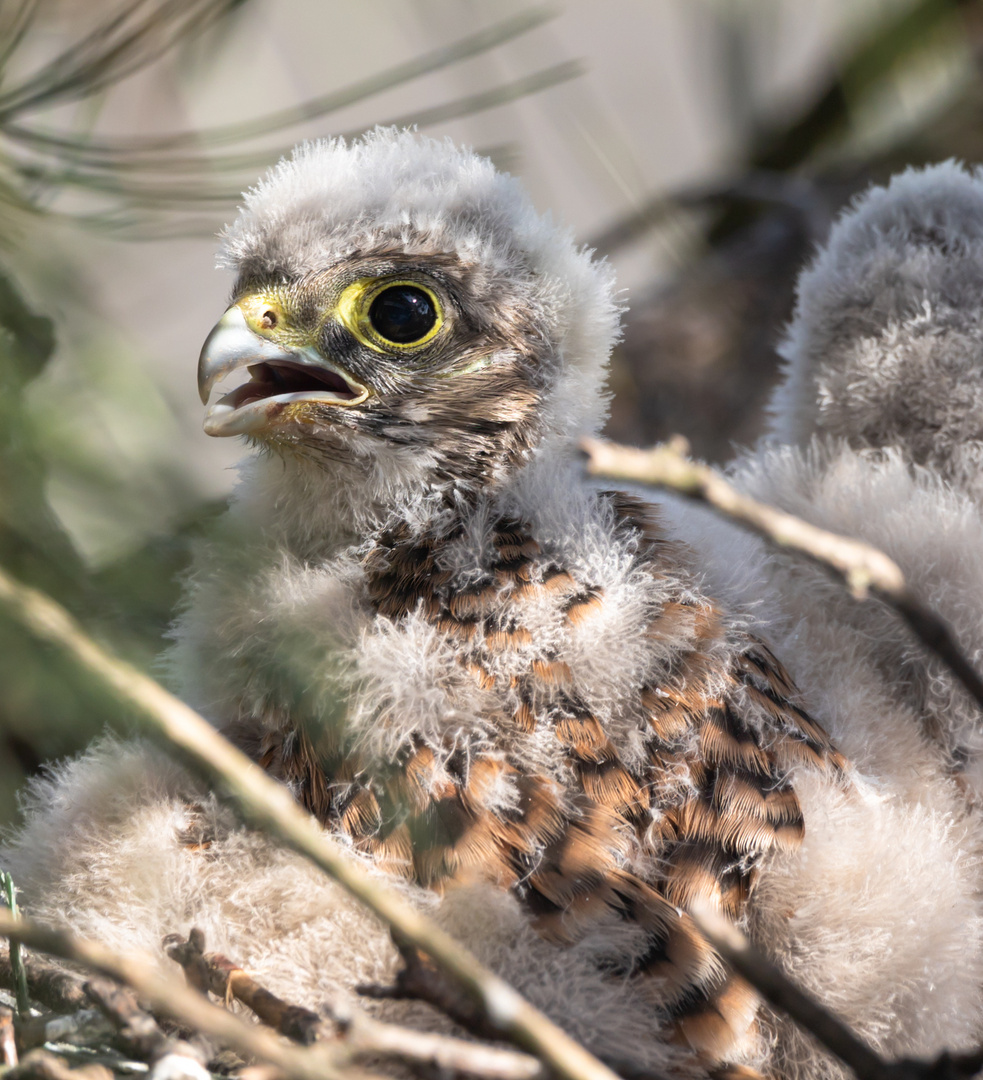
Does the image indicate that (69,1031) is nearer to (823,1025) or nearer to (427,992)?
(427,992)

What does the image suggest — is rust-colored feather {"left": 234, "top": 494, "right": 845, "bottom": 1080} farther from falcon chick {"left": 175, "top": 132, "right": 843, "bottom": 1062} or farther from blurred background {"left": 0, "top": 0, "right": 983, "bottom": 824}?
blurred background {"left": 0, "top": 0, "right": 983, "bottom": 824}

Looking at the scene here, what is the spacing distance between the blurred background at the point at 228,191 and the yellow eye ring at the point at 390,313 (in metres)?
0.21

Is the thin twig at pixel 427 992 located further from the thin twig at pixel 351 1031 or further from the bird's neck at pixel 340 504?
the bird's neck at pixel 340 504

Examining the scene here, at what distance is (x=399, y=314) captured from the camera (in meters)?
1.30

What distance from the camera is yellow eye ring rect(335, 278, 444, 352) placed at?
1291 millimetres

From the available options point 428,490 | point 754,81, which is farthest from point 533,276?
point 754,81

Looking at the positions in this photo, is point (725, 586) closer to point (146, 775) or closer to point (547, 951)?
point (547, 951)

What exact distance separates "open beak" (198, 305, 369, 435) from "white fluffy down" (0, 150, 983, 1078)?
3.8 inches

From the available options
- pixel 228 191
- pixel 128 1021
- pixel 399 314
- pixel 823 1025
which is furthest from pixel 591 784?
pixel 228 191

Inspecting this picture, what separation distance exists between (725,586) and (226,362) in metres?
0.63

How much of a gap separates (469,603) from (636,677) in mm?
191

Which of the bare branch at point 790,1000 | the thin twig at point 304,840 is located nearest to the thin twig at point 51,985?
the thin twig at point 304,840

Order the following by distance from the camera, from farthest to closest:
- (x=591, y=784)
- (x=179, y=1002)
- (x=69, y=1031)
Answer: (x=591, y=784) → (x=69, y=1031) → (x=179, y=1002)

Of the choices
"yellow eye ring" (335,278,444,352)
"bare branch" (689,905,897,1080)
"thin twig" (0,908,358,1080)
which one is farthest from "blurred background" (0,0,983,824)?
"bare branch" (689,905,897,1080)
